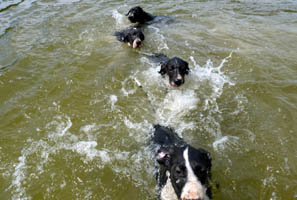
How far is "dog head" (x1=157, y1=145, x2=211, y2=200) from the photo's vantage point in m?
2.88

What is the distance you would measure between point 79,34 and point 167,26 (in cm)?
398

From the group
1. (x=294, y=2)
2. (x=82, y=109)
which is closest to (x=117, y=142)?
(x=82, y=109)

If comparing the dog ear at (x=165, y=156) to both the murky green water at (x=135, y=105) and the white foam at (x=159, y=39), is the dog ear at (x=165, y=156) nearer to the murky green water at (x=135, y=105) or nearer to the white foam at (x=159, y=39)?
the murky green water at (x=135, y=105)

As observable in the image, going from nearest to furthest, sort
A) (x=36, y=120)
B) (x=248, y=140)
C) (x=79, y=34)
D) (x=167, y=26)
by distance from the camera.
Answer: (x=248, y=140), (x=36, y=120), (x=79, y=34), (x=167, y=26)

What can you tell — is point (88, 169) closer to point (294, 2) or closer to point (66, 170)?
point (66, 170)

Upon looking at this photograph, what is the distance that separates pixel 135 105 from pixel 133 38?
12.9ft

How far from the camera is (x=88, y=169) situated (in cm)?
425

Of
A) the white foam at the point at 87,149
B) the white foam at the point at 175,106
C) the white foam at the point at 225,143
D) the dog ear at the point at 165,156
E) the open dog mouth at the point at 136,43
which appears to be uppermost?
the dog ear at the point at 165,156

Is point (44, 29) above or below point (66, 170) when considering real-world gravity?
above

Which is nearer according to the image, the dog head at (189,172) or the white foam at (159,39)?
the dog head at (189,172)

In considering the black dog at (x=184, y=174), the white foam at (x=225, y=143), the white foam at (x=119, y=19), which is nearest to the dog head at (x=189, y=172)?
the black dog at (x=184, y=174)

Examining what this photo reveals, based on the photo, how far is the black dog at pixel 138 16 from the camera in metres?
10.6

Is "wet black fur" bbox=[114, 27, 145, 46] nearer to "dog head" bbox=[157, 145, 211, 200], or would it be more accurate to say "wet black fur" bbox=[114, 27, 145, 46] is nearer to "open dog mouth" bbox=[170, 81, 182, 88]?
"open dog mouth" bbox=[170, 81, 182, 88]

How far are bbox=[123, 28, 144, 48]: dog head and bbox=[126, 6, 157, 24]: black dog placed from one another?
1731mm
